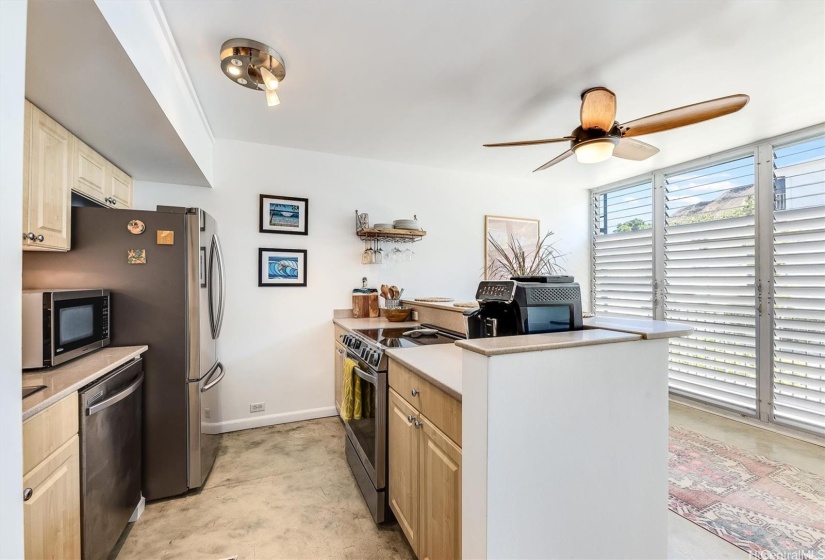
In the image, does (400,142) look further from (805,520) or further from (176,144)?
(805,520)

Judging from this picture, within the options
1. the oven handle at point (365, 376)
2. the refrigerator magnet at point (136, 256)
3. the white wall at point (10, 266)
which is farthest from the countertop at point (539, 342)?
the refrigerator magnet at point (136, 256)

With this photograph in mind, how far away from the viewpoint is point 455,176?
3900 millimetres

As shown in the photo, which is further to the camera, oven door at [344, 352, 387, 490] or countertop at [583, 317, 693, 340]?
oven door at [344, 352, 387, 490]

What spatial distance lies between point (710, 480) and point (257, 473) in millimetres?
2976

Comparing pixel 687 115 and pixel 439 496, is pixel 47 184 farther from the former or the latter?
pixel 687 115

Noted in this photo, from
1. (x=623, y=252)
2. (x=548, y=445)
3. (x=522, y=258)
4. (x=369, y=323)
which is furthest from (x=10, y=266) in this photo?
(x=623, y=252)

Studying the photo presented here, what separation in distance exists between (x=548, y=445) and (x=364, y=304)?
2.44 metres

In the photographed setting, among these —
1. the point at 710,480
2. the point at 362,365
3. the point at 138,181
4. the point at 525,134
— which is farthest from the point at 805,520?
the point at 138,181

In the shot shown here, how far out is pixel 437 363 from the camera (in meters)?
1.54

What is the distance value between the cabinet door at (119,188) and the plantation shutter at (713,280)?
15.6 ft

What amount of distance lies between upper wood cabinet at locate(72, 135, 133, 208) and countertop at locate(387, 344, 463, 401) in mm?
2080

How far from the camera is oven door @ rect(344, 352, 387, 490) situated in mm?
1772

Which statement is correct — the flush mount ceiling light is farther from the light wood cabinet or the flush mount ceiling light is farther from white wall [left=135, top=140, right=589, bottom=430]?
the light wood cabinet

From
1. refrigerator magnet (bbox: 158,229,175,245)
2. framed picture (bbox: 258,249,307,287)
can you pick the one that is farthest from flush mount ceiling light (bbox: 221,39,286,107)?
framed picture (bbox: 258,249,307,287)
